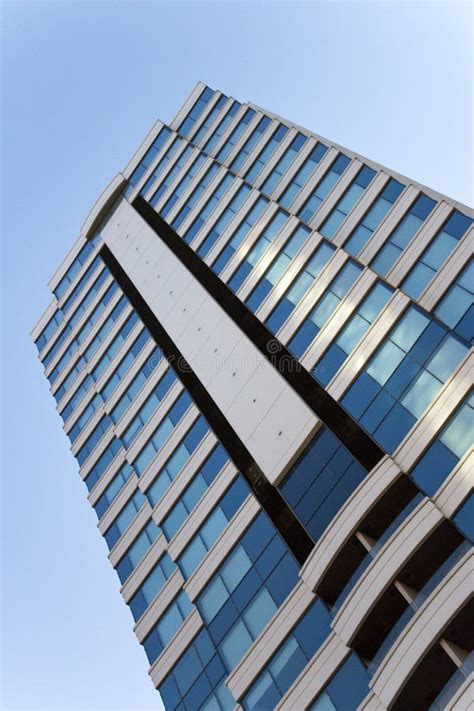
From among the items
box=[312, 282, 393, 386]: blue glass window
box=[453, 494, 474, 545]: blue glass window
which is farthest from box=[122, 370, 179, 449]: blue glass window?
box=[453, 494, 474, 545]: blue glass window

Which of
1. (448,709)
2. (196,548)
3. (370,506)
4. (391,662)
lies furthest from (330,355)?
(448,709)

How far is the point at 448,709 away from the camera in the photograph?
69.9 ft

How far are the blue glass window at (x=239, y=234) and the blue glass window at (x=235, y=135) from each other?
26.0 feet

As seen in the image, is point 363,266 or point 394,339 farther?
point 363,266

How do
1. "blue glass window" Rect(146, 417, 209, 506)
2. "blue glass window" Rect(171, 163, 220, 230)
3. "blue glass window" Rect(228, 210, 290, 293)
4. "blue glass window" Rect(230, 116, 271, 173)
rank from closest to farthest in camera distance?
1. "blue glass window" Rect(146, 417, 209, 506)
2. "blue glass window" Rect(228, 210, 290, 293)
3. "blue glass window" Rect(230, 116, 271, 173)
4. "blue glass window" Rect(171, 163, 220, 230)

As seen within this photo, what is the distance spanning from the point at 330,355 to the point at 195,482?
31.4ft

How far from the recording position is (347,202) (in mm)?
39500

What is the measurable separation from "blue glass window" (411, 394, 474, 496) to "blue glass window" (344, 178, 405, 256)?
→ 42.0ft

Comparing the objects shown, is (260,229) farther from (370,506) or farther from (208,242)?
(370,506)

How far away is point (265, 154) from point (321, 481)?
24931 mm

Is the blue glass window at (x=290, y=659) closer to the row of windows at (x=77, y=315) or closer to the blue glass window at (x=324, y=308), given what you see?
the blue glass window at (x=324, y=308)

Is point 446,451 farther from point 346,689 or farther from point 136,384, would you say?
point 136,384

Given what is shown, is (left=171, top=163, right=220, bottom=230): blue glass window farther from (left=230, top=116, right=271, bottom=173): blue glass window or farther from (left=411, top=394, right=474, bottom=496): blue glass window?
(left=411, top=394, right=474, bottom=496): blue glass window

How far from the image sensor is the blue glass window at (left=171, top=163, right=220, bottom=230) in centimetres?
4950
